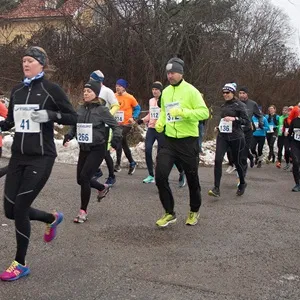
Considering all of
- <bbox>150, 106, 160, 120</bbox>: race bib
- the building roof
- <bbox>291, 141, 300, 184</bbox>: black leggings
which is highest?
the building roof

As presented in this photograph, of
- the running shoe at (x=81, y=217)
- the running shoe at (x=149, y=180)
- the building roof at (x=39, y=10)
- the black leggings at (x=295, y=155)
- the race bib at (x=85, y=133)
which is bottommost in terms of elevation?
the running shoe at (x=149, y=180)

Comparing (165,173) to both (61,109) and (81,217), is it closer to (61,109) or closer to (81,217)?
(81,217)

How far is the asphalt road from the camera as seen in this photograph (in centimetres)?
379

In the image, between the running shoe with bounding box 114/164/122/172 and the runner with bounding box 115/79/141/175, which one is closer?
the runner with bounding box 115/79/141/175

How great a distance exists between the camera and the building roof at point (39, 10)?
20609 millimetres

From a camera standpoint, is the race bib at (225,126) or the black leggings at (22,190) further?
the race bib at (225,126)

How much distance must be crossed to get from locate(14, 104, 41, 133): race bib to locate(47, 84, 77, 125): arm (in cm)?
15

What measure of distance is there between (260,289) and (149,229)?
6.56 ft

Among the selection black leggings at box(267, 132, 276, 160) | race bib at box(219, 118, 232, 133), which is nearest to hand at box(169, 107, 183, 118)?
race bib at box(219, 118, 232, 133)

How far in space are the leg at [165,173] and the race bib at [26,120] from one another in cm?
195

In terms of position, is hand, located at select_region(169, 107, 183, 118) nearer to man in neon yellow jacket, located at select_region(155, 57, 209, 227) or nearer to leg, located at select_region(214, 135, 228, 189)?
man in neon yellow jacket, located at select_region(155, 57, 209, 227)

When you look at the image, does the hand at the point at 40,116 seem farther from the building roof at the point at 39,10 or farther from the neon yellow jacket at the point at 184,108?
the building roof at the point at 39,10

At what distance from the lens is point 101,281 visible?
3.93 metres

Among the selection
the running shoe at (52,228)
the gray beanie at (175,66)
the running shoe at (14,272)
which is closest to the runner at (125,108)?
the gray beanie at (175,66)
